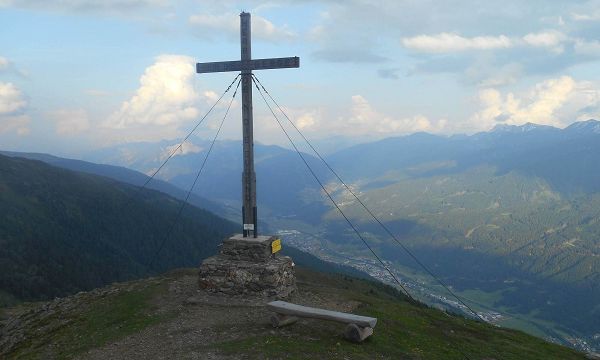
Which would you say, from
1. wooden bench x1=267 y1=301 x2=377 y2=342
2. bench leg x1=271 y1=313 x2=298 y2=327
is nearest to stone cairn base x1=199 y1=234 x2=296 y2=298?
wooden bench x1=267 y1=301 x2=377 y2=342

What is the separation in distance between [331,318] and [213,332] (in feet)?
18.9

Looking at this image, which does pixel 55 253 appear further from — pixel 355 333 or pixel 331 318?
pixel 355 333

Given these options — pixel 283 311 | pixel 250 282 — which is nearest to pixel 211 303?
pixel 250 282

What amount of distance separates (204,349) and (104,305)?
14076 millimetres

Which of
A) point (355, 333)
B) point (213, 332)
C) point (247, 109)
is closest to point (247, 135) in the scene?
point (247, 109)

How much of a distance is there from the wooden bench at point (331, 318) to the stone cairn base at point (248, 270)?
4889 millimetres

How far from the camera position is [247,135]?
2848cm

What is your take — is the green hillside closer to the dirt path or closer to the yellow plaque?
the dirt path

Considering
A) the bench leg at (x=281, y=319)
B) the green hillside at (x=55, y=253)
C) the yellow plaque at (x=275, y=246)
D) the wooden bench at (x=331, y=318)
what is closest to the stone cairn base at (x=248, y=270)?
the yellow plaque at (x=275, y=246)

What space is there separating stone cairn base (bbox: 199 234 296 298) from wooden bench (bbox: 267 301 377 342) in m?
4.89

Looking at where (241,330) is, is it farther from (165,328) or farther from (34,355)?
(34,355)

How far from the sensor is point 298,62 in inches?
1075

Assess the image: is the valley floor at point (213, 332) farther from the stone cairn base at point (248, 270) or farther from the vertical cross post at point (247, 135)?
the vertical cross post at point (247, 135)

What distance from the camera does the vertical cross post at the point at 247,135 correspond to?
93.6 ft
